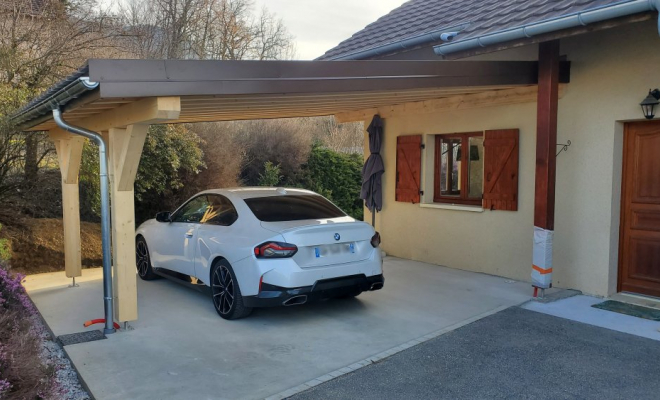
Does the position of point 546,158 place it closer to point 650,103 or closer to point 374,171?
point 650,103

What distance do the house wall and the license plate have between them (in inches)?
119

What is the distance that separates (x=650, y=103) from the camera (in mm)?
5848

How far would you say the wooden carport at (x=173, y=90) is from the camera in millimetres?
4234

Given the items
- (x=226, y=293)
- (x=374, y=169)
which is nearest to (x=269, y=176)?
(x=374, y=169)

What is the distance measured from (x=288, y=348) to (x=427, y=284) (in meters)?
2.94

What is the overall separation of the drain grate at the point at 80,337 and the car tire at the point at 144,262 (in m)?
2.31

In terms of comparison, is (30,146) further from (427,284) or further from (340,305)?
(427,284)

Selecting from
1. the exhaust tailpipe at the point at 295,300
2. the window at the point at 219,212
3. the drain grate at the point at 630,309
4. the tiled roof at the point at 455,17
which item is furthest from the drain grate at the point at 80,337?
the drain grate at the point at 630,309

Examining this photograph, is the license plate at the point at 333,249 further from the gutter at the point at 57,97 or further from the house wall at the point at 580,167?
the house wall at the point at 580,167

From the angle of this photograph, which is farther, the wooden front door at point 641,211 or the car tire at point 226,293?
the wooden front door at point 641,211

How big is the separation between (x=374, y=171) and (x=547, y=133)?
3.87 m

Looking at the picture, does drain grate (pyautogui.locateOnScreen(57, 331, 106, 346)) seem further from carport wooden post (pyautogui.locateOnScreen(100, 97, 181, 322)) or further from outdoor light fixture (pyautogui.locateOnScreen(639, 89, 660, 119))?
outdoor light fixture (pyautogui.locateOnScreen(639, 89, 660, 119))

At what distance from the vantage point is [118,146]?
5324mm

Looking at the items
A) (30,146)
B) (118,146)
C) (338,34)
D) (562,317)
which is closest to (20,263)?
(30,146)
